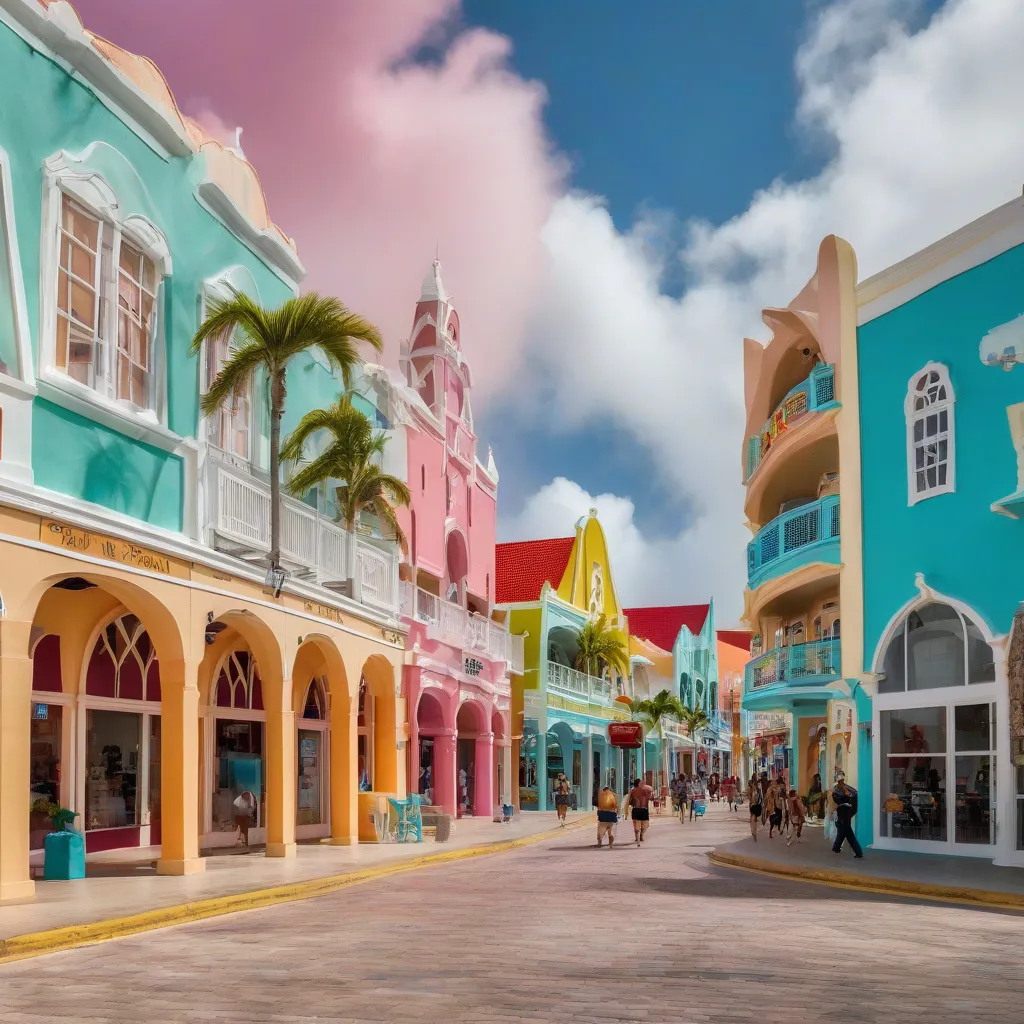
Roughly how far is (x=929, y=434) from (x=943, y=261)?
310 centimetres

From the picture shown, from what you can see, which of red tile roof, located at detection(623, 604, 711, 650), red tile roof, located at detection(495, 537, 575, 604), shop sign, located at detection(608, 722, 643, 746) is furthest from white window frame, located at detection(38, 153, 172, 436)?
red tile roof, located at detection(623, 604, 711, 650)

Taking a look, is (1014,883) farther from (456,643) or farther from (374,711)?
(456,643)

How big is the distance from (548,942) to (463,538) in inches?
1060

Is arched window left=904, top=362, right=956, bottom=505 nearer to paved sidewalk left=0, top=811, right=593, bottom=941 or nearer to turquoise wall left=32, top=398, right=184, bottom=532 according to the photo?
paved sidewalk left=0, top=811, right=593, bottom=941

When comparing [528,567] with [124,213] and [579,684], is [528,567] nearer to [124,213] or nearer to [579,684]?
[579,684]

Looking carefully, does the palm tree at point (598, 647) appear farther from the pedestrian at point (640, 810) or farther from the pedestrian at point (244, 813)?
the pedestrian at point (244, 813)

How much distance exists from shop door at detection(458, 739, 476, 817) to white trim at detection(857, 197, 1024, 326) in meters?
20.3

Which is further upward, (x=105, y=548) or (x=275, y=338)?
(x=275, y=338)

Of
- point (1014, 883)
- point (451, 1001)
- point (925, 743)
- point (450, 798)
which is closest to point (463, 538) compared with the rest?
point (450, 798)

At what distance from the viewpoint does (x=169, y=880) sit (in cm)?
1684

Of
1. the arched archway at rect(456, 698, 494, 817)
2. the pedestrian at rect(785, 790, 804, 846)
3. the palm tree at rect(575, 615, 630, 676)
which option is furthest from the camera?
the palm tree at rect(575, 615, 630, 676)

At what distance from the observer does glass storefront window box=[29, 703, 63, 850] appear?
19344mm

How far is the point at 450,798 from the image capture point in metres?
34.8

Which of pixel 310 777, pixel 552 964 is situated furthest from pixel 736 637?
pixel 552 964
